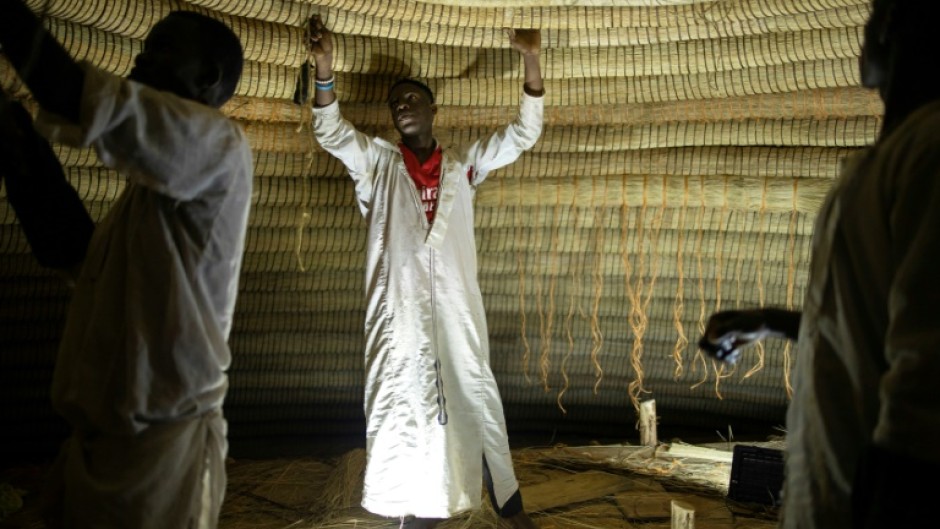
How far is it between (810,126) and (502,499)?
2.28m

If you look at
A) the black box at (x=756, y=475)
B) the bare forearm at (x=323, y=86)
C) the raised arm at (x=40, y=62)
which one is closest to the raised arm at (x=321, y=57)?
the bare forearm at (x=323, y=86)

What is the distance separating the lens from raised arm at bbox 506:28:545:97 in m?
3.72

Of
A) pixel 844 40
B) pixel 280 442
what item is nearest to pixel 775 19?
pixel 844 40

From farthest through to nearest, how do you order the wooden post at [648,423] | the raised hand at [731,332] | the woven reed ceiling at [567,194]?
the wooden post at [648,423] < the woven reed ceiling at [567,194] < the raised hand at [731,332]

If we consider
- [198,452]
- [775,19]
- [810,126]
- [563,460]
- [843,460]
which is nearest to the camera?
[843,460]

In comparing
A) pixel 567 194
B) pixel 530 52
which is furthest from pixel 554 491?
pixel 530 52

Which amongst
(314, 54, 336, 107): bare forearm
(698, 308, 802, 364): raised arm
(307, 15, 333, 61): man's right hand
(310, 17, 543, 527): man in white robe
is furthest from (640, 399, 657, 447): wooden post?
(698, 308, 802, 364): raised arm

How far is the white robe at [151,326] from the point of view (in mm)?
1745

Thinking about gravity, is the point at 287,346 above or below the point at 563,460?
above

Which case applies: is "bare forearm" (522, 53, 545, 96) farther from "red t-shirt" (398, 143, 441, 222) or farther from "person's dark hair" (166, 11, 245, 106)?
"person's dark hair" (166, 11, 245, 106)

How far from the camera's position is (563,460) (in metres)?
4.71

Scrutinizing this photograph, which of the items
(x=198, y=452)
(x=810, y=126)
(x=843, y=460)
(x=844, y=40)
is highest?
(x=844, y=40)

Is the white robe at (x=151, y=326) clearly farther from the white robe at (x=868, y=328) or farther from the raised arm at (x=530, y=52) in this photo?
the raised arm at (x=530, y=52)

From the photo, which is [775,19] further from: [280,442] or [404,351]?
[280,442]
